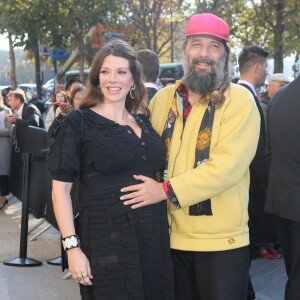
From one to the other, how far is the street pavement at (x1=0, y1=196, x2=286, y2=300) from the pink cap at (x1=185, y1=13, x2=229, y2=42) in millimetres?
2712

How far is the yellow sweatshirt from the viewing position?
2.83 meters

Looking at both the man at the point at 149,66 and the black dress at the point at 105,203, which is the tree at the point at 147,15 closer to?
the man at the point at 149,66

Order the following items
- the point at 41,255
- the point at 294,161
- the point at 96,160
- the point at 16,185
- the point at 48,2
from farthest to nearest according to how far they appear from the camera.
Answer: the point at 48,2 < the point at 16,185 < the point at 41,255 < the point at 294,161 < the point at 96,160

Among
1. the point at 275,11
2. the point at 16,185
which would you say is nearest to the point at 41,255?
the point at 16,185

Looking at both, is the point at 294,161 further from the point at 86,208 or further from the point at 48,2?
the point at 48,2

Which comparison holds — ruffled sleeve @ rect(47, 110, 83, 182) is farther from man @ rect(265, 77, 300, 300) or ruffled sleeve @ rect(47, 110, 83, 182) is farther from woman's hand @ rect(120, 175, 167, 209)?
man @ rect(265, 77, 300, 300)

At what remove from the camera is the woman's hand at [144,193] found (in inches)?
109

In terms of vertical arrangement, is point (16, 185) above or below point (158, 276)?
below

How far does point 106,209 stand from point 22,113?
7031 millimetres

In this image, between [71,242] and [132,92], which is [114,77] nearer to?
[132,92]

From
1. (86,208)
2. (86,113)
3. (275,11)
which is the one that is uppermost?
(275,11)

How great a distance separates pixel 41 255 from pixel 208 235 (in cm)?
384

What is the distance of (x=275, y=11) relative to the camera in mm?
22969

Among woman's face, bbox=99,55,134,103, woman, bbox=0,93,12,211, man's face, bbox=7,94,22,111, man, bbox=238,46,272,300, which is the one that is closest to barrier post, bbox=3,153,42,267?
man, bbox=238,46,272,300
